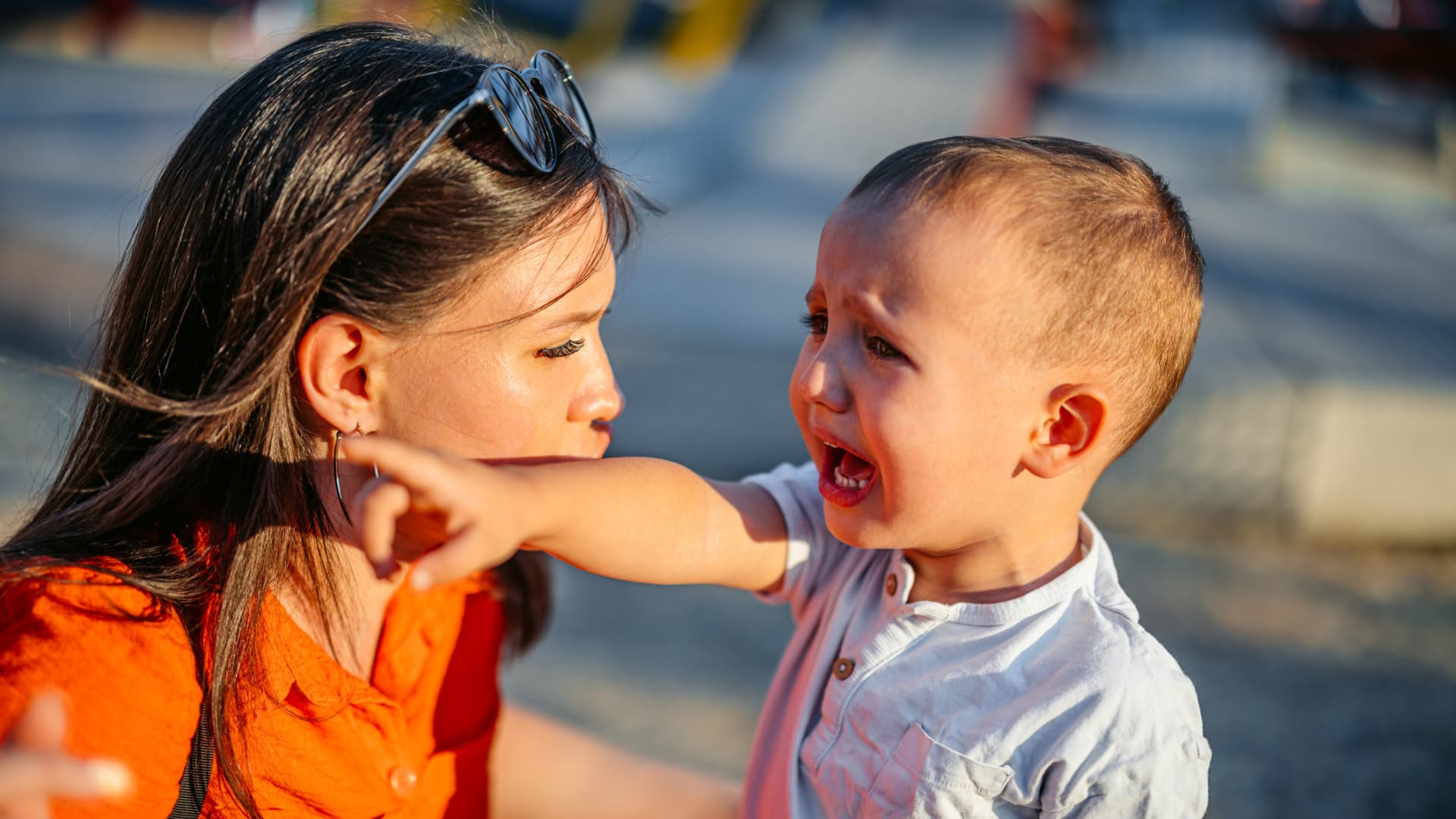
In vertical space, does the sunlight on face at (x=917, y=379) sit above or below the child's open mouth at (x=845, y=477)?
above

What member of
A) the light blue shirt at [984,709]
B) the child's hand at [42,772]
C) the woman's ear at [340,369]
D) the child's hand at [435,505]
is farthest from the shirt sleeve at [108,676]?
the light blue shirt at [984,709]

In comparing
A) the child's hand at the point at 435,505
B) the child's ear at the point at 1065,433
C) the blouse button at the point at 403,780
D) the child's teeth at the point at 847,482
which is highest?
the child's hand at the point at 435,505

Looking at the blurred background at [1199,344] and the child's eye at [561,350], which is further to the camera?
the blurred background at [1199,344]

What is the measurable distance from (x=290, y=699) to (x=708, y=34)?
39.6ft

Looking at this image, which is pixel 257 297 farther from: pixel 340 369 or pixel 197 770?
pixel 197 770

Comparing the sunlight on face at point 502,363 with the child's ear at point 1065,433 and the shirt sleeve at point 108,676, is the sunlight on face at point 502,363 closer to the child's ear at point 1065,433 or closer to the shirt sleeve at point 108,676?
the shirt sleeve at point 108,676

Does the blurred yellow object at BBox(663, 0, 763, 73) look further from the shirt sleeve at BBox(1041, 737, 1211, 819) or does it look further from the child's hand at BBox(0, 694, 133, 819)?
the child's hand at BBox(0, 694, 133, 819)

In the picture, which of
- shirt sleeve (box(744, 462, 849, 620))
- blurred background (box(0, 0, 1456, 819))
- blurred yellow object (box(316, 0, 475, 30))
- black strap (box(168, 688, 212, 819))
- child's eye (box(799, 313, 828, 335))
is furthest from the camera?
blurred background (box(0, 0, 1456, 819))

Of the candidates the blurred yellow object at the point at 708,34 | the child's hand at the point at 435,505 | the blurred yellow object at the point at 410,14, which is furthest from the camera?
the blurred yellow object at the point at 708,34

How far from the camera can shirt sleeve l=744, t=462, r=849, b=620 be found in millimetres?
1640

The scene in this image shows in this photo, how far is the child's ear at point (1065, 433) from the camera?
1394 millimetres

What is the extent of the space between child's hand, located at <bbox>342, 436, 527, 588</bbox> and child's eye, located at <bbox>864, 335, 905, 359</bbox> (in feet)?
1.67

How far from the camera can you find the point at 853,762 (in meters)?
1.44

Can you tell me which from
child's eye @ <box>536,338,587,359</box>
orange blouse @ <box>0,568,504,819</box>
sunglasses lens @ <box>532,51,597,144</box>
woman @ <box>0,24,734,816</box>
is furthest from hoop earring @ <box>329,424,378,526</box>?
sunglasses lens @ <box>532,51,597,144</box>
